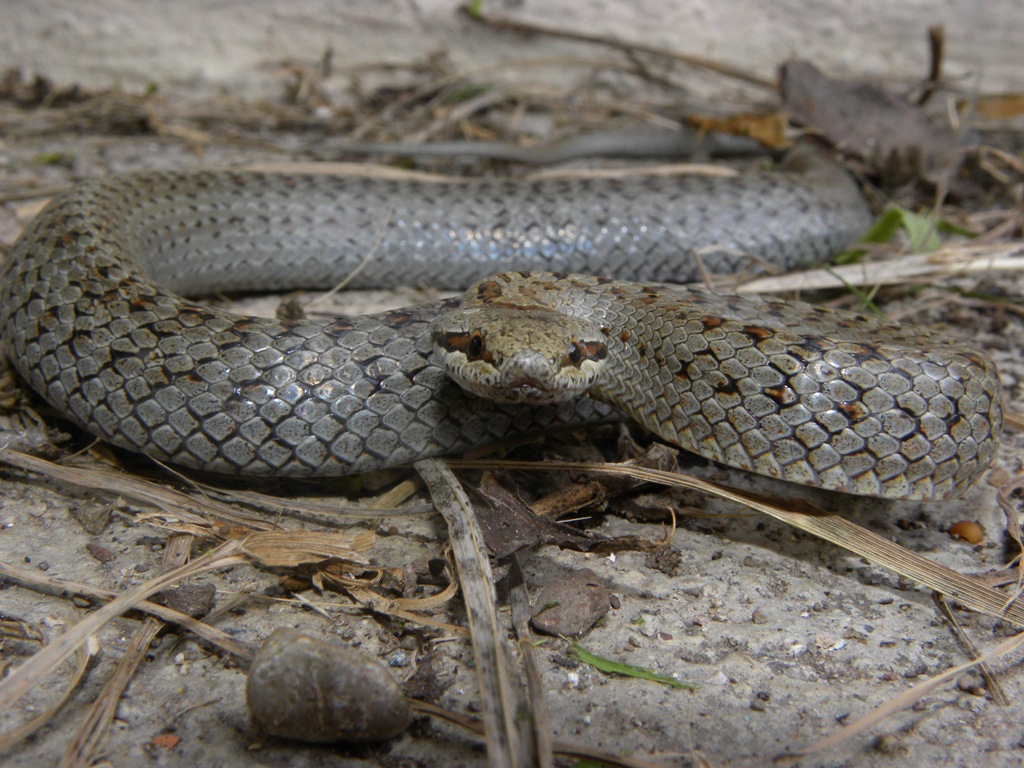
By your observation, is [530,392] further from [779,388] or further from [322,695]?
[322,695]

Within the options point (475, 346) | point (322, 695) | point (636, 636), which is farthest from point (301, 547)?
point (636, 636)

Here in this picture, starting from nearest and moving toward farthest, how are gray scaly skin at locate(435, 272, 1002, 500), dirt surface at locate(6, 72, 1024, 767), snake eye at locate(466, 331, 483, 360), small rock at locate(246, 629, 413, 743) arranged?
1. small rock at locate(246, 629, 413, 743)
2. dirt surface at locate(6, 72, 1024, 767)
3. gray scaly skin at locate(435, 272, 1002, 500)
4. snake eye at locate(466, 331, 483, 360)

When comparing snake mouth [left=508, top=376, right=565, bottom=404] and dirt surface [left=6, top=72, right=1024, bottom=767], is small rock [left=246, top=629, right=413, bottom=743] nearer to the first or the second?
dirt surface [left=6, top=72, right=1024, bottom=767]

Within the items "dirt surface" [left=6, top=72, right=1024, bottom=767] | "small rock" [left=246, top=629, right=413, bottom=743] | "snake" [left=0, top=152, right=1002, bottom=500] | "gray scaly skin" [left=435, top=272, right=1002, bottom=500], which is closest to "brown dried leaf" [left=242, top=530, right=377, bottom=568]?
"dirt surface" [left=6, top=72, right=1024, bottom=767]

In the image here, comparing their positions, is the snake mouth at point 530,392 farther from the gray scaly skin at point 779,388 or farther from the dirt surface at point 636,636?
the dirt surface at point 636,636

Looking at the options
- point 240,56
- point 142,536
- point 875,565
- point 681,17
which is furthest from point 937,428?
point 240,56

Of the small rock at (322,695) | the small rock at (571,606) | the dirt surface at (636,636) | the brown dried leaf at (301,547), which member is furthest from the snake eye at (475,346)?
the small rock at (322,695)

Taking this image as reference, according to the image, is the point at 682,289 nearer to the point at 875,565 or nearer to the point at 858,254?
the point at 875,565
